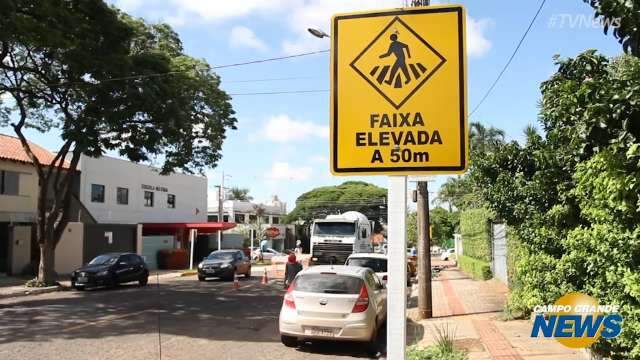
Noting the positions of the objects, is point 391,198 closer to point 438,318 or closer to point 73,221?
point 438,318

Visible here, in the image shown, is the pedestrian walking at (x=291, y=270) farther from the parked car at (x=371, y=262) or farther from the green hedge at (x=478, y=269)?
the green hedge at (x=478, y=269)

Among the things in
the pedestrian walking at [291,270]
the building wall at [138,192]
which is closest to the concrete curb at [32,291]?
the pedestrian walking at [291,270]

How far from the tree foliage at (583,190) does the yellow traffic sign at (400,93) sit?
2487 millimetres

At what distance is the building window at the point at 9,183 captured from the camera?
2905cm

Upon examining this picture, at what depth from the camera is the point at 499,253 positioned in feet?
72.4

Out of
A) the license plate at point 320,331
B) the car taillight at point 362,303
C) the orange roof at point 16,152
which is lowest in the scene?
the license plate at point 320,331

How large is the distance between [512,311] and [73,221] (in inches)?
1060

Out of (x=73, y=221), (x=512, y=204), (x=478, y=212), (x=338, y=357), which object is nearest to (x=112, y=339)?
(x=338, y=357)

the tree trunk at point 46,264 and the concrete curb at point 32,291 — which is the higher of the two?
the tree trunk at point 46,264

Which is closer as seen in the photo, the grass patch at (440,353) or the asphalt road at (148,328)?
the grass patch at (440,353)

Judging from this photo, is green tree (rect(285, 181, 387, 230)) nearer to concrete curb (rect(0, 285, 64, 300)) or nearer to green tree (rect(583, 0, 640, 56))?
concrete curb (rect(0, 285, 64, 300))

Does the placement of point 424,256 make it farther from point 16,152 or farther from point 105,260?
point 16,152

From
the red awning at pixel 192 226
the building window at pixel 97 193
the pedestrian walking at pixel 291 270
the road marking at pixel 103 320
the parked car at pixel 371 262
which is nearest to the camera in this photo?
the road marking at pixel 103 320

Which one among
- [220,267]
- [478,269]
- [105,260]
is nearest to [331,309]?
[105,260]
